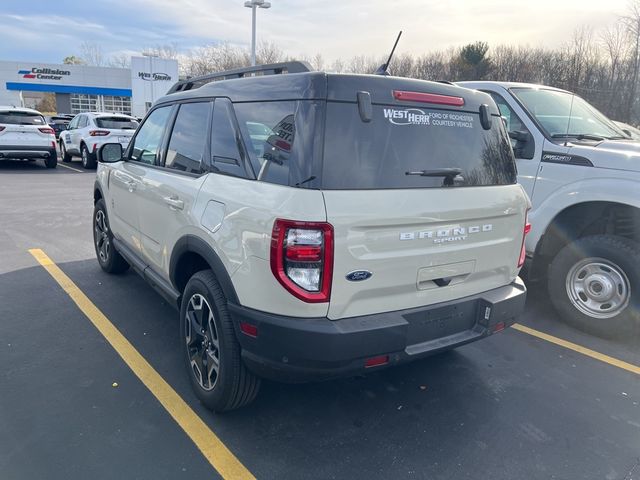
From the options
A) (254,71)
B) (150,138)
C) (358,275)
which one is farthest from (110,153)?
(358,275)

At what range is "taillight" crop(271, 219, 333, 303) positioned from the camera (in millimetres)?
2180

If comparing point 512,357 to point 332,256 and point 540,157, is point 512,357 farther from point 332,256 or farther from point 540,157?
point 332,256

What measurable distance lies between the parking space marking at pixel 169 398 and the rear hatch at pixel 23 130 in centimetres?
1190

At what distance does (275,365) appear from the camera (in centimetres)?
235

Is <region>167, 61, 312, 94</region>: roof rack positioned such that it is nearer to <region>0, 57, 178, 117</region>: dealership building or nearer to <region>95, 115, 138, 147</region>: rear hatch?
<region>95, 115, 138, 147</region>: rear hatch

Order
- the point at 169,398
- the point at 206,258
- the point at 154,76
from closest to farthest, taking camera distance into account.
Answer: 1. the point at 206,258
2. the point at 169,398
3. the point at 154,76

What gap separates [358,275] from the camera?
229cm

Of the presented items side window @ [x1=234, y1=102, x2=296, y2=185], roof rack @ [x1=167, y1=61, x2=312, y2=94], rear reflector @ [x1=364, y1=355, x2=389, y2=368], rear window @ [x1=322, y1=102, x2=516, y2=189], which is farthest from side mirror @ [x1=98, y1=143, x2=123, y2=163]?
rear reflector @ [x1=364, y1=355, x2=389, y2=368]

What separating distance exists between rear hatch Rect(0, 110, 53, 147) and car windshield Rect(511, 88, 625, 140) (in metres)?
14.5

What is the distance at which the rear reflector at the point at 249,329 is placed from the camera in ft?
7.73

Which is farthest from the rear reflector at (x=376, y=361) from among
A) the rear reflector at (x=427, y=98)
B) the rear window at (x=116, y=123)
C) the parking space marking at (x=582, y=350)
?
the rear window at (x=116, y=123)

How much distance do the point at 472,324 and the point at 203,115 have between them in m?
2.19

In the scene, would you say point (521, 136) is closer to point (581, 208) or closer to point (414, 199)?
point (581, 208)

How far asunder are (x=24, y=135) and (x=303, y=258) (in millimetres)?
15327
